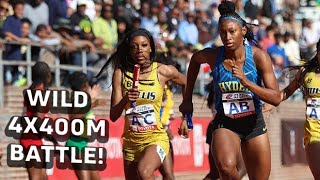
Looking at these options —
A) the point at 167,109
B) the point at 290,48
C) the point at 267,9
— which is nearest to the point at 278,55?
the point at 290,48

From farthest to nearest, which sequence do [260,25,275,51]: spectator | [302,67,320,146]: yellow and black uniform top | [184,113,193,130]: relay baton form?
[260,25,275,51]: spectator, [302,67,320,146]: yellow and black uniform top, [184,113,193,130]: relay baton

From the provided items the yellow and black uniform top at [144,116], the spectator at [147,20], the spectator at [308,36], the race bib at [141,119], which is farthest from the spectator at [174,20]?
the race bib at [141,119]

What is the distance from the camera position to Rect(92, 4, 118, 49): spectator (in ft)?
53.3

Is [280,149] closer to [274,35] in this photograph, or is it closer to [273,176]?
[273,176]

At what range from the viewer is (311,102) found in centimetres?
1086

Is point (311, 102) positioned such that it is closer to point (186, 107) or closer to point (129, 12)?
point (186, 107)

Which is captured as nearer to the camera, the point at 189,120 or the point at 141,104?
the point at 141,104

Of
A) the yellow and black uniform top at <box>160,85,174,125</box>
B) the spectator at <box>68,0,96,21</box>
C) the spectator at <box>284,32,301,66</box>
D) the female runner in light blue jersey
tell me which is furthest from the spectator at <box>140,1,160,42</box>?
the female runner in light blue jersey

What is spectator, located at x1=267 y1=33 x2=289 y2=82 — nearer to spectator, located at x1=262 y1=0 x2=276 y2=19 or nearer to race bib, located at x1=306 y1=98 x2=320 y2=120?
spectator, located at x1=262 y1=0 x2=276 y2=19

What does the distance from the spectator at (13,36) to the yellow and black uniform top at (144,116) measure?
174 inches

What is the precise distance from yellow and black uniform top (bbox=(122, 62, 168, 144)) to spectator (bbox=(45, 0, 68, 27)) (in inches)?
232

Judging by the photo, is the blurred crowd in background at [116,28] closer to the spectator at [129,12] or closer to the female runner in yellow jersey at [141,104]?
the spectator at [129,12]

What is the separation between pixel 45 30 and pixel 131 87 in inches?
213

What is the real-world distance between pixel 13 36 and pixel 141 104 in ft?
16.0
